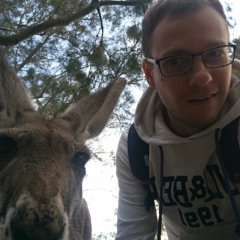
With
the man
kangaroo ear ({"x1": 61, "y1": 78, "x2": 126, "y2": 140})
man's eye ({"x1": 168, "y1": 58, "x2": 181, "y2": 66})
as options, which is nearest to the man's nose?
the man

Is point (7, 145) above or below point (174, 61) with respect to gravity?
below

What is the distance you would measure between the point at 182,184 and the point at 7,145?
1004mm

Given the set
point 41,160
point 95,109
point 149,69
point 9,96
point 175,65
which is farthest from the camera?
point 95,109

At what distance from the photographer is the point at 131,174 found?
310 centimetres

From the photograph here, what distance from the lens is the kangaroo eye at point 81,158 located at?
2869 millimetres

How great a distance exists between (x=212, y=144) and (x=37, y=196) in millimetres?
1059

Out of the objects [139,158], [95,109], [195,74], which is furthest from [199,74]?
[95,109]

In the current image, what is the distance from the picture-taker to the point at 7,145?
8.68ft

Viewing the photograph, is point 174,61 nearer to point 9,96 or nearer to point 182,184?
point 182,184

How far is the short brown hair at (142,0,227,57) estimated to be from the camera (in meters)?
2.73

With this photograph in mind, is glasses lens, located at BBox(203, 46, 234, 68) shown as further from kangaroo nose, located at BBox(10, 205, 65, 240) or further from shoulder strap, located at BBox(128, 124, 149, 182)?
kangaroo nose, located at BBox(10, 205, 65, 240)

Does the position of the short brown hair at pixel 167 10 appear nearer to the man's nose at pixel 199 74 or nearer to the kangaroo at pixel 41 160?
the man's nose at pixel 199 74

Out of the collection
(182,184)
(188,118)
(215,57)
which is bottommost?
(182,184)

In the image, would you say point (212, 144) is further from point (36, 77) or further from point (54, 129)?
point (36, 77)
